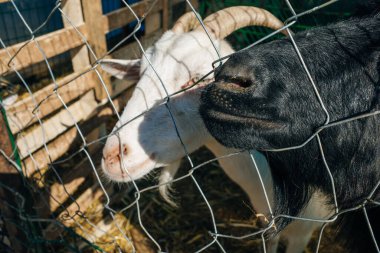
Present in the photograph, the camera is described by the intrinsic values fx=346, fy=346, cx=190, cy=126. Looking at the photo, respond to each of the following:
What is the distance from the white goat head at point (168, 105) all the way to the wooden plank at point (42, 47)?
871 mm

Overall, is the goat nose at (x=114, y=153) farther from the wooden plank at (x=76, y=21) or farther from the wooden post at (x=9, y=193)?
the wooden plank at (x=76, y=21)

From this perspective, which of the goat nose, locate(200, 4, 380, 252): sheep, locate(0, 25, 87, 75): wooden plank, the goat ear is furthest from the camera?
the goat ear

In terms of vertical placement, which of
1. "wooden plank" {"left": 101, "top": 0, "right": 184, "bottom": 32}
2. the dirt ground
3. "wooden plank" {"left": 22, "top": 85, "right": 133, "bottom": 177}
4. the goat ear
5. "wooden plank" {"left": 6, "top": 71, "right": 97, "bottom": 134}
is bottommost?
the dirt ground

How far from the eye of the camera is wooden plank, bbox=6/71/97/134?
258 cm

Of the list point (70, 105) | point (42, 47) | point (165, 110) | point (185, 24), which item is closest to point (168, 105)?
point (165, 110)

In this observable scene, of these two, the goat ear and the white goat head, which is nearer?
the white goat head

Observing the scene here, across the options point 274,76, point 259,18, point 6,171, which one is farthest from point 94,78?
point 274,76

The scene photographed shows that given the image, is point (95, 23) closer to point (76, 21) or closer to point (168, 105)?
point (76, 21)

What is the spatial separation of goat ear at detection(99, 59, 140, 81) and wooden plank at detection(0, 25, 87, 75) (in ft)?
1.17

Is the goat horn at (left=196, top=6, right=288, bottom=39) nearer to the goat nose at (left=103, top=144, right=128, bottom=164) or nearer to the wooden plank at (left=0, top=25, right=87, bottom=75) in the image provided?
the goat nose at (left=103, top=144, right=128, bottom=164)

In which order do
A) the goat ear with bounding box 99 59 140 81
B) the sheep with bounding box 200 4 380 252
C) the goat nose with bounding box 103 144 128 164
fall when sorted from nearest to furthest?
1. the sheep with bounding box 200 4 380 252
2. the goat nose with bounding box 103 144 128 164
3. the goat ear with bounding box 99 59 140 81

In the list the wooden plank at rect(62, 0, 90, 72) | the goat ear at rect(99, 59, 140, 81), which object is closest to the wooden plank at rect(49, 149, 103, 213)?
the wooden plank at rect(62, 0, 90, 72)

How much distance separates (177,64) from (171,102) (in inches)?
9.3

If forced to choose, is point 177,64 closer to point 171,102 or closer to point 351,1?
point 171,102
